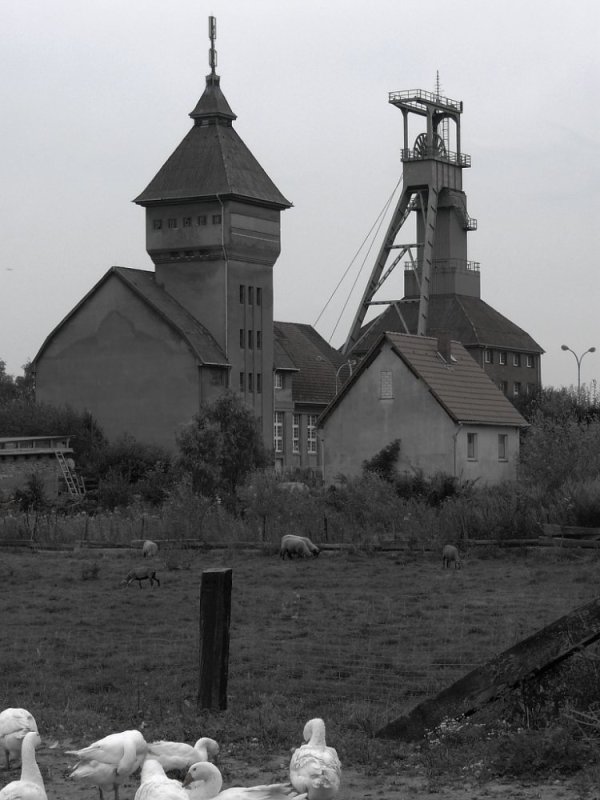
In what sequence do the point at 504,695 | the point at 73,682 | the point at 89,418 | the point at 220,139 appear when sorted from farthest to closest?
the point at 220,139
the point at 89,418
the point at 73,682
the point at 504,695

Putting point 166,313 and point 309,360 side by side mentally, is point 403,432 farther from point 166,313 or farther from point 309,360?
point 309,360

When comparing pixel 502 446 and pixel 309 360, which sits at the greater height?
pixel 309 360

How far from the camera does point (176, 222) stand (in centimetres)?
8638

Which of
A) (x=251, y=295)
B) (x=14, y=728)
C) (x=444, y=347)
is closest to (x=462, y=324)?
(x=251, y=295)

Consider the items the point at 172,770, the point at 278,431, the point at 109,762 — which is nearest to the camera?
the point at 109,762

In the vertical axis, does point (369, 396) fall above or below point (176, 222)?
below

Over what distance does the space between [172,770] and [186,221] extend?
7630cm

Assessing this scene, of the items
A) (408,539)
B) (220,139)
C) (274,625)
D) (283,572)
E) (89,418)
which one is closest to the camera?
(274,625)

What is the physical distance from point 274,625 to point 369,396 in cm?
4193

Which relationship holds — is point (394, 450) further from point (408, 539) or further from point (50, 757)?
point (50, 757)

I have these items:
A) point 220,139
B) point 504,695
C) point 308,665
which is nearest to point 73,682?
point 308,665

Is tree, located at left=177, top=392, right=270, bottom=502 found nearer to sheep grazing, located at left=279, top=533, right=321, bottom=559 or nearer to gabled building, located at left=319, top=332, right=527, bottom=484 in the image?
gabled building, located at left=319, top=332, right=527, bottom=484

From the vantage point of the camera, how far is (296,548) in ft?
119

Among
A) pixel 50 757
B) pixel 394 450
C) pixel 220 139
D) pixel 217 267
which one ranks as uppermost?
pixel 220 139
